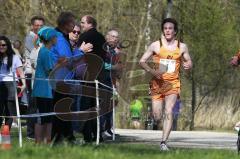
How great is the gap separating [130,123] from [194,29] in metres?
5.10

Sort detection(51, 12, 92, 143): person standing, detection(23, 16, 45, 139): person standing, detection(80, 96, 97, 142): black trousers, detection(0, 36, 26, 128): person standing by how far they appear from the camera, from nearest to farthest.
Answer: detection(51, 12, 92, 143): person standing → detection(80, 96, 97, 142): black trousers → detection(0, 36, 26, 128): person standing → detection(23, 16, 45, 139): person standing

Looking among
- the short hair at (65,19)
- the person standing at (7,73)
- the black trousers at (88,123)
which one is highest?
the short hair at (65,19)

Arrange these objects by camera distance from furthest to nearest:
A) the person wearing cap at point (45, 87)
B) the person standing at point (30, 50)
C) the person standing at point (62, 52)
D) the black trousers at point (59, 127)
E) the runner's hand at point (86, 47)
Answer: the person standing at point (30, 50) < the runner's hand at point (86, 47) < the black trousers at point (59, 127) < the person standing at point (62, 52) < the person wearing cap at point (45, 87)

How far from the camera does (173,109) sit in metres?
12.7

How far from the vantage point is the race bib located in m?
12.5

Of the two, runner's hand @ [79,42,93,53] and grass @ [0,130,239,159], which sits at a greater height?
runner's hand @ [79,42,93,53]

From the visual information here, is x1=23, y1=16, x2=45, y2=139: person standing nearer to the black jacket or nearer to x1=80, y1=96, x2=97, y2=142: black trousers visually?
x1=80, y1=96, x2=97, y2=142: black trousers

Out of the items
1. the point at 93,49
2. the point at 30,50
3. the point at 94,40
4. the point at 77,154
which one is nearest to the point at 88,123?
the point at 93,49

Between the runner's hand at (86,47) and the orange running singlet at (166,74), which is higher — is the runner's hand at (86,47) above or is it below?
above

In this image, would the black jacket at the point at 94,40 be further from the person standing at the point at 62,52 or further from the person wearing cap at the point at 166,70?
the person standing at the point at 62,52

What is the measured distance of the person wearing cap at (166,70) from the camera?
12492 millimetres

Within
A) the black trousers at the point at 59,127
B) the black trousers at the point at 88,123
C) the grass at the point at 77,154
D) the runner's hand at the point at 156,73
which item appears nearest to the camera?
the grass at the point at 77,154

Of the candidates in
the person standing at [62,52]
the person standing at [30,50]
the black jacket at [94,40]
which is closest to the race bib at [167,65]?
the person standing at [62,52]

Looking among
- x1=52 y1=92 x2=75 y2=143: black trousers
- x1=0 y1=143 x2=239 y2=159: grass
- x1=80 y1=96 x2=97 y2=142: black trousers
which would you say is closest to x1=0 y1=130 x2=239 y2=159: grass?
x1=0 y1=143 x2=239 y2=159: grass
